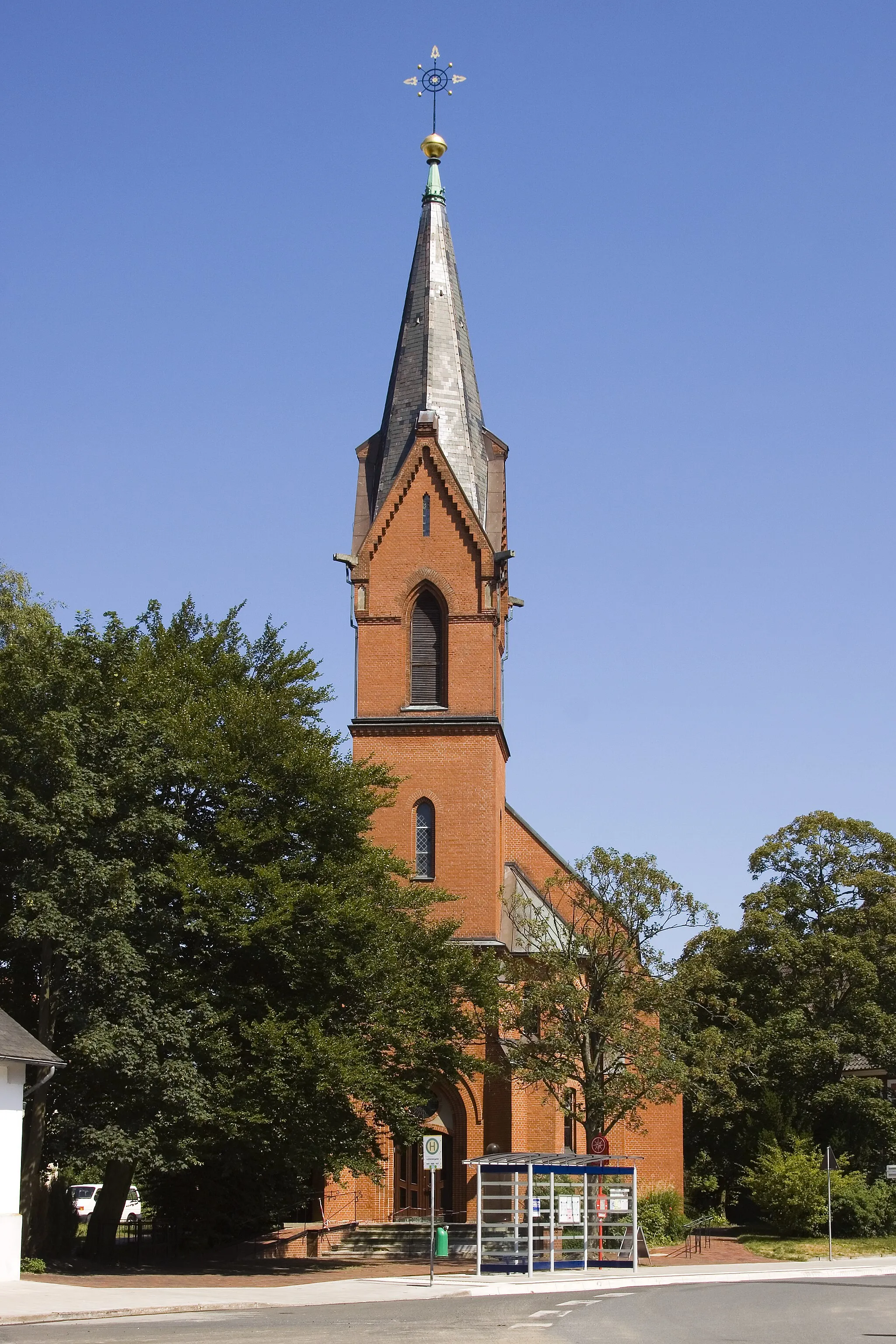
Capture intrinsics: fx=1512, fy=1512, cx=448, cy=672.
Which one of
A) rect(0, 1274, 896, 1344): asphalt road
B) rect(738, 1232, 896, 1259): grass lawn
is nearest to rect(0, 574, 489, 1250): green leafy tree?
rect(0, 1274, 896, 1344): asphalt road

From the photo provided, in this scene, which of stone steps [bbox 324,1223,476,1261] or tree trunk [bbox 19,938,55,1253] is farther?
stone steps [bbox 324,1223,476,1261]

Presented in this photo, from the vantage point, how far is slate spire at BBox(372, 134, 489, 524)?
41875 mm

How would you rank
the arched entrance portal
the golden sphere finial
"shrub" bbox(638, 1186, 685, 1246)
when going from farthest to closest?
the golden sphere finial < "shrub" bbox(638, 1186, 685, 1246) < the arched entrance portal

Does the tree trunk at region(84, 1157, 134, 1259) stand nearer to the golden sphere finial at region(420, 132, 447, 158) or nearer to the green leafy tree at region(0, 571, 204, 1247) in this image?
the green leafy tree at region(0, 571, 204, 1247)

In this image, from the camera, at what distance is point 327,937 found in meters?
28.2

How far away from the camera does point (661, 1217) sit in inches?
1503

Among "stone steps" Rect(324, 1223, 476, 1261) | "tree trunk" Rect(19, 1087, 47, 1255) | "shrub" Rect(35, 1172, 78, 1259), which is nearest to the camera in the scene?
"tree trunk" Rect(19, 1087, 47, 1255)

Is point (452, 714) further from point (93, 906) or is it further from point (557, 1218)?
point (93, 906)

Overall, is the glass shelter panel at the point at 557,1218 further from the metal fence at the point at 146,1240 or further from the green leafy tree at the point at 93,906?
the metal fence at the point at 146,1240

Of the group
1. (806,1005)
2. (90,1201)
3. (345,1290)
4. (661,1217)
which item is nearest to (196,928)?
(345,1290)

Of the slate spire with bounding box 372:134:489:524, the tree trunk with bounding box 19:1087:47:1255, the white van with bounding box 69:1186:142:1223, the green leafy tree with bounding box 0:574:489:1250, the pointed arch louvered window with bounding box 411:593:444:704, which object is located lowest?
the white van with bounding box 69:1186:142:1223

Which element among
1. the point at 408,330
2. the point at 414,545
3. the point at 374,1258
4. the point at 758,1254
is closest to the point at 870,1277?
the point at 758,1254

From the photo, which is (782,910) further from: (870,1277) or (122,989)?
(122,989)

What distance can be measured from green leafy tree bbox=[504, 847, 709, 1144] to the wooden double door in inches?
131
